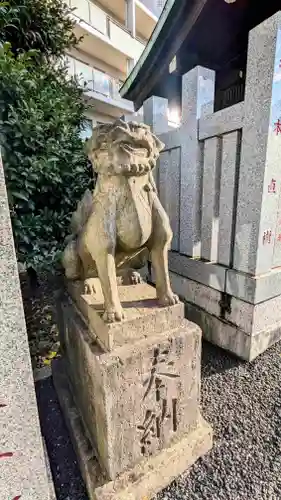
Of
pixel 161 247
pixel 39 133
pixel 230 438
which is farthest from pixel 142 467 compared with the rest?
pixel 39 133

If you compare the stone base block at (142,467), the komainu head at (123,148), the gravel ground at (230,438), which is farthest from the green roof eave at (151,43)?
the stone base block at (142,467)

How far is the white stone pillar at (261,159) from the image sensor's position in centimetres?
191

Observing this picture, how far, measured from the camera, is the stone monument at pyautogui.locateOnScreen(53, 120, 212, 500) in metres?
1.19

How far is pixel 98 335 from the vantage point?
4.23 ft

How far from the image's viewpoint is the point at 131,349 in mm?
1217

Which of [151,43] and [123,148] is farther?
[151,43]

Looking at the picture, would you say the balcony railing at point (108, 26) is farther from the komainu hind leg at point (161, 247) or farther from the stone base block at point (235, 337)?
the stone base block at point (235, 337)

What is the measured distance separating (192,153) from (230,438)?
2527 millimetres

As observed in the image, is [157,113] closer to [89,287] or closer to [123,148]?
[123,148]

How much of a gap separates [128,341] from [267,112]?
1980 millimetres

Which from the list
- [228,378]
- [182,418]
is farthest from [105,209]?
[228,378]

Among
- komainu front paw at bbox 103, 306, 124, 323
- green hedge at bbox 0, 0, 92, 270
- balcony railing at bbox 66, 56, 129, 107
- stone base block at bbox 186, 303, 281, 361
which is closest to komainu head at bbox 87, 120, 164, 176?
komainu front paw at bbox 103, 306, 124, 323

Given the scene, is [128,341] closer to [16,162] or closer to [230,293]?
[230,293]

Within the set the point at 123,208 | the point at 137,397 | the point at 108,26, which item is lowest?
the point at 137,397
